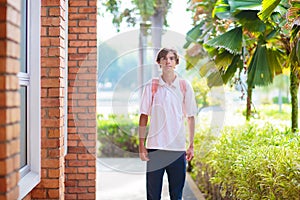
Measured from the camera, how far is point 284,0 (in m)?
4.94

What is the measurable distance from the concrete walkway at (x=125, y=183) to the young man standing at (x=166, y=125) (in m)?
1.88

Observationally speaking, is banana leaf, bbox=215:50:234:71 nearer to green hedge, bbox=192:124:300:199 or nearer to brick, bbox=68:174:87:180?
green hedge, bbox=192:124:300:199

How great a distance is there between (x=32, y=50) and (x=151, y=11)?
19.7 ft

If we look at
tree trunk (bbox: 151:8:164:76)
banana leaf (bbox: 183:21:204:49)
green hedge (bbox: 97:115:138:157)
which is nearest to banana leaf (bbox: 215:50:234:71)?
banana leaf (bbox: 183:21:204:49)

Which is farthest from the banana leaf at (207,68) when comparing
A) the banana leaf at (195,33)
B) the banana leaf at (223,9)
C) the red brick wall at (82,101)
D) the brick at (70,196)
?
the brick at (70,196)

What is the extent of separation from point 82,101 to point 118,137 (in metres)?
5.35

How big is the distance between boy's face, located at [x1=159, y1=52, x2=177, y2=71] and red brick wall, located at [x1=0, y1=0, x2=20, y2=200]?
188cm

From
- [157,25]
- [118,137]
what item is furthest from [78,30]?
[118,137]

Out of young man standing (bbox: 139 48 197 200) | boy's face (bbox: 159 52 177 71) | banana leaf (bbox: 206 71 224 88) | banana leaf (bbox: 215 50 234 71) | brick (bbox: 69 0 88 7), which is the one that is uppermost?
brick (bbox: 69 0 88 7)

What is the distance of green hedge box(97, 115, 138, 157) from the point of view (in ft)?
33.0

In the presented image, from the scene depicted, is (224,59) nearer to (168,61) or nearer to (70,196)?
(168,61)

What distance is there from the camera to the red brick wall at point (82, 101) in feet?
17.2

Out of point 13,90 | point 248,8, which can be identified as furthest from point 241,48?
point 13,90

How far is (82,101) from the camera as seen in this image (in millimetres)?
5293
